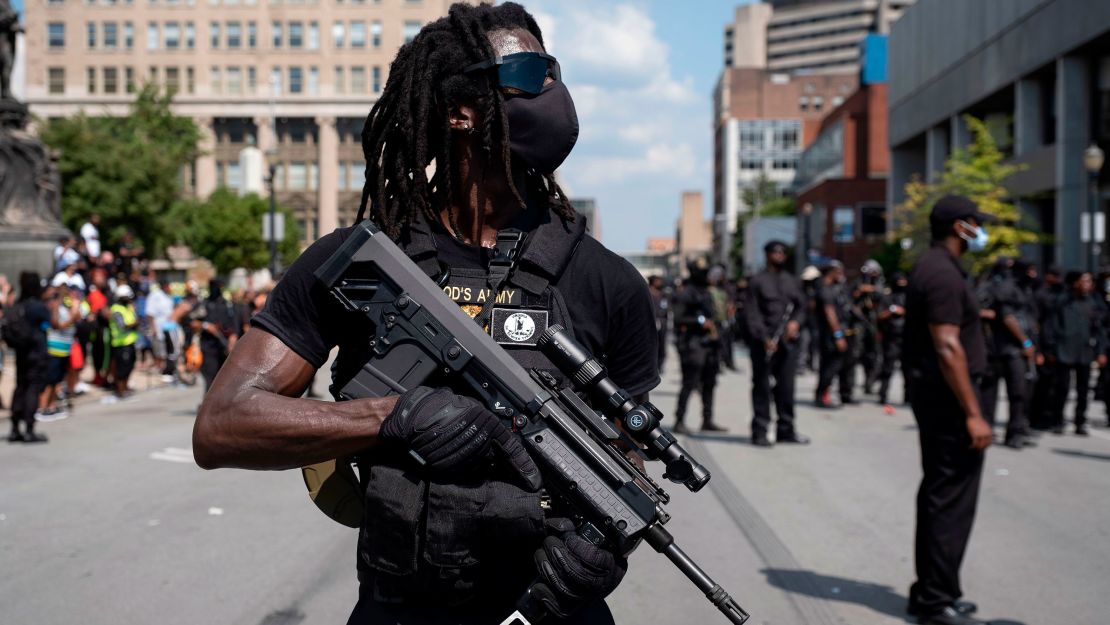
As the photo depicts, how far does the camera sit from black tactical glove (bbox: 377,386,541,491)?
2012mm

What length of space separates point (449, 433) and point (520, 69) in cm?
82

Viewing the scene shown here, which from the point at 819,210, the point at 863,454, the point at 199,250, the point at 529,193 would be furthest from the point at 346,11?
the point at 529,193

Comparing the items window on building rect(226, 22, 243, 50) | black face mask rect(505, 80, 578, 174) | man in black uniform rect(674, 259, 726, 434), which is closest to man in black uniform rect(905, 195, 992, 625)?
black face mask rect(505, 80, 578, 174)

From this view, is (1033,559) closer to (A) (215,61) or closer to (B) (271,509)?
(B) (271,509)

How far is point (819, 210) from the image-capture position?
76.1 metres

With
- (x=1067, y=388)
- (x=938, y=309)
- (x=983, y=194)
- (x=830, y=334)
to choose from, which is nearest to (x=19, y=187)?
(x=830, y=334)

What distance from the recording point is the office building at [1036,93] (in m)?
33.9

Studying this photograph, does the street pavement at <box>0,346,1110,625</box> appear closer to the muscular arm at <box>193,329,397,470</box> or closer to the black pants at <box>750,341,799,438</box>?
the black pants at <box>750,341,799,438</box>

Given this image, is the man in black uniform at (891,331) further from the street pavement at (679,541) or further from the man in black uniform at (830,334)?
the street pavement at (679,541)

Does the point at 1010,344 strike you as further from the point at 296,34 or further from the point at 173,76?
the point at 173,76

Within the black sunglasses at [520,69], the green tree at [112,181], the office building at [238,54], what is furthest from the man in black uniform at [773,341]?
the office building at [238,54]

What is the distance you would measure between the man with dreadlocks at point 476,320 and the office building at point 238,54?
82.1 meters

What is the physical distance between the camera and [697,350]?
12.2 meters

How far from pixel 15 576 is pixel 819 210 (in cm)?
7402
